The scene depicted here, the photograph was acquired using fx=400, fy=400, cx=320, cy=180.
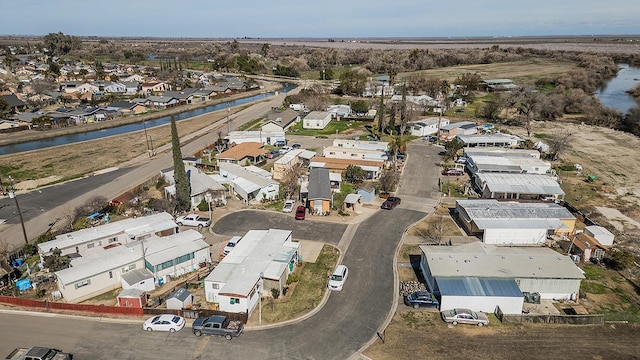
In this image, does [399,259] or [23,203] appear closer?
[399,259]

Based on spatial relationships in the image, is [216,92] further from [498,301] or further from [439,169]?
[498,301]

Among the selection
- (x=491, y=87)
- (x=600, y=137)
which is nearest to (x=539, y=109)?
(x=600, y=137)

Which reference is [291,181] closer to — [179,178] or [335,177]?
[335,177]

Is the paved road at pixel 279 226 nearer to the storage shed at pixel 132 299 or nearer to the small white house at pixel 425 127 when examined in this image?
the storage shed at pixel 132 299

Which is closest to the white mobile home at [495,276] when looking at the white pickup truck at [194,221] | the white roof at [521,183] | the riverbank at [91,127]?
the white roof at [521,183]

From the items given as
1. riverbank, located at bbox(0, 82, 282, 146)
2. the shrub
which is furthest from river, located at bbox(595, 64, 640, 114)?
riverbank, located at bbox(0, 82, 282, 146)

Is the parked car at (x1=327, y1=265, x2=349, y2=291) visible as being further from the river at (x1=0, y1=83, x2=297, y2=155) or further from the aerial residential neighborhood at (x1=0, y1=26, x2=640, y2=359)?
the river at (x1=0, y1=83, x2=297, y2=155)

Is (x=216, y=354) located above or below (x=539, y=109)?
below
